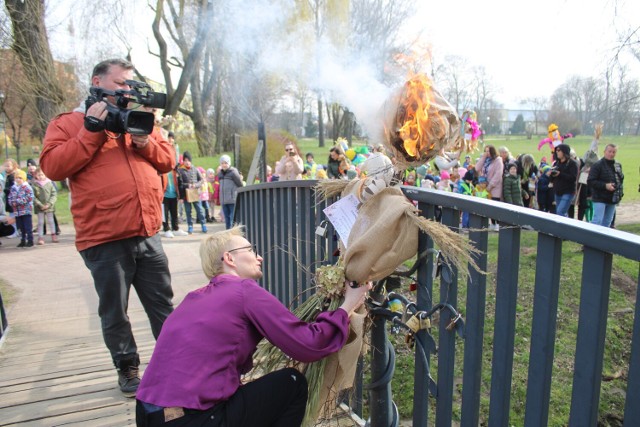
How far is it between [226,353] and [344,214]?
78 centimetres

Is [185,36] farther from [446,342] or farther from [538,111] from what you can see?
[538,111]

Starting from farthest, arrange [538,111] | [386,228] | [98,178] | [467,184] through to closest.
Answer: [538,111], [467,184], [98,178], [386,228]

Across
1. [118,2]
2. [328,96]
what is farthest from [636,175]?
[328,96]

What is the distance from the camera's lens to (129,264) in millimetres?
Result: 2947

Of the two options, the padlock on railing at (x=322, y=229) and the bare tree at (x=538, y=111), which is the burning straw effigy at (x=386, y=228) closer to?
the padlock on railing at (x=322, y=229)

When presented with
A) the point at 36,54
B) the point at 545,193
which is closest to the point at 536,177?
the point at 545,193

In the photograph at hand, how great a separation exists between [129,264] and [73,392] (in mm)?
899

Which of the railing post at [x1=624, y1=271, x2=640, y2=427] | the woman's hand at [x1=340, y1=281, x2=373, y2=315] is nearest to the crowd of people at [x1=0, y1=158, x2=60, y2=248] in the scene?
the woman's hand at [x1=340, y1=281, x2=373, y2=315]

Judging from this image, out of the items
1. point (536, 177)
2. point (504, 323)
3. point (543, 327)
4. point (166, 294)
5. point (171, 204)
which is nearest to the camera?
point (543, 327)

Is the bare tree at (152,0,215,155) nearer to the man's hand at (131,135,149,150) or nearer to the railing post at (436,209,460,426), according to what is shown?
the man's hand at (131,135,149,150)

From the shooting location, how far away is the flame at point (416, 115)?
1885mm

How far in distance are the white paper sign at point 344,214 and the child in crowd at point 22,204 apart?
27.7 ft

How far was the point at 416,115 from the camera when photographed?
189 cm

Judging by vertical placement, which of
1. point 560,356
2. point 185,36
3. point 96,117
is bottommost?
point 560,356
